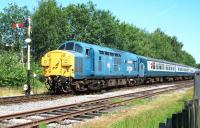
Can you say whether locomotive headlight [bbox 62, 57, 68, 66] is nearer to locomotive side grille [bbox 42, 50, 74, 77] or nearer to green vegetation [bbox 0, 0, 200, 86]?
locomotive side grille [bbox 42, 50, 74, 77]

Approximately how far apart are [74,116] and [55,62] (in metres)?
11.0

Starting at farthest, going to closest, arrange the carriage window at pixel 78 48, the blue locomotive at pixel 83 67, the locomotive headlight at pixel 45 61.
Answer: the carriage window at pixel 78 48 < the locomotive headlight at pixel 45 61 < the blue locomotive at pixel 83 67

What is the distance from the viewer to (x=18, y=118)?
525 inches

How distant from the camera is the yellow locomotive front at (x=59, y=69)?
24391 mm

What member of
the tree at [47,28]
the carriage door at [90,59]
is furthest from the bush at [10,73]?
the tree at [47,28]

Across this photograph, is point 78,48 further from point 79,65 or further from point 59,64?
point 59,64

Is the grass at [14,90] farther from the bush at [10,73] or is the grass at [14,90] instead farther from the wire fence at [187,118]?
the wire fence at [187,118]

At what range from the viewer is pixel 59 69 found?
2472cm

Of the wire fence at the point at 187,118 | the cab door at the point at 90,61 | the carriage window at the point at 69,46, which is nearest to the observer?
the wire fence at the point at 187,118

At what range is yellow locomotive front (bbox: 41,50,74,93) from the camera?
24391mm

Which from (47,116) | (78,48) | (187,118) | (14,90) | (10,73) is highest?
(78,48)

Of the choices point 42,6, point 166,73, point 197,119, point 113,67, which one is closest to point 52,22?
point 42,6

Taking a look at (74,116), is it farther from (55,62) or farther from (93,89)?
(93,89)

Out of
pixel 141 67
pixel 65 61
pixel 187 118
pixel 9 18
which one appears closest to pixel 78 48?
pixel 65 61
